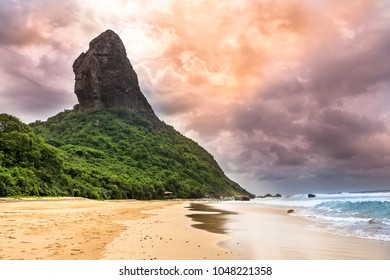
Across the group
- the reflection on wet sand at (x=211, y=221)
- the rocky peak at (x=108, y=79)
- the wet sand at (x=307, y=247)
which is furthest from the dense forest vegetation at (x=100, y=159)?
the wet sand at (x=307, y=247)

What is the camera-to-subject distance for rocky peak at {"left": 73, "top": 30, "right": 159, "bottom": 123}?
399ft

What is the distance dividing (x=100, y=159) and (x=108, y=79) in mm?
59433

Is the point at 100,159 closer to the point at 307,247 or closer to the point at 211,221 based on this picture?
the point at 211,221

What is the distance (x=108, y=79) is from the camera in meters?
131

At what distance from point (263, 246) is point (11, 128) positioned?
1713 inches

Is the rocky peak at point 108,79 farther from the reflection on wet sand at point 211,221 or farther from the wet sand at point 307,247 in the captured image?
the wet sand at point 307,247

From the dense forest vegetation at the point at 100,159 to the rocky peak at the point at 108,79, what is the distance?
6.53 metres

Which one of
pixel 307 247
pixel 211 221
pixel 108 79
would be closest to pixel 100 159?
pixel 108 79

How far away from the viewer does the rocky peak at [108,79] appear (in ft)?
399

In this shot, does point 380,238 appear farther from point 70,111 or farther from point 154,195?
point 70,111

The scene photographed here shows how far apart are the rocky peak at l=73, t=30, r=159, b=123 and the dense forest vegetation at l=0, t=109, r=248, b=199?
6.53m

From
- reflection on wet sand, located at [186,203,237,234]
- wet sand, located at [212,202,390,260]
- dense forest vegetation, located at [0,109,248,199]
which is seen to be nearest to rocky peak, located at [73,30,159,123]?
dense forest vegetation, located at [0,109,248,199]

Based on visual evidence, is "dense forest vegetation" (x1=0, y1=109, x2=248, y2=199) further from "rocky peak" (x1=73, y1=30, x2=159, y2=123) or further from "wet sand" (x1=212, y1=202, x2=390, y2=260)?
"wet sand" (x1=212, y1=202, x2=390, y2=260)
